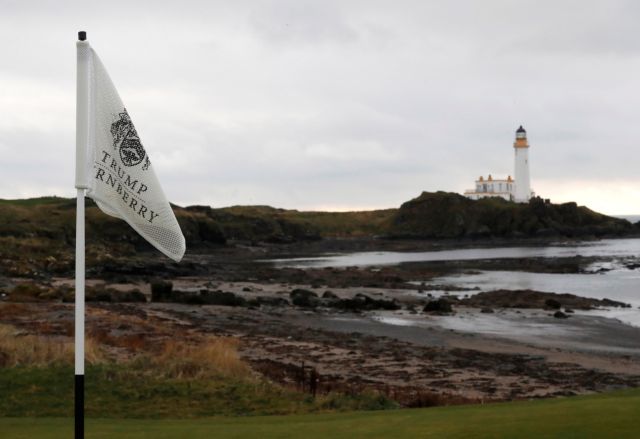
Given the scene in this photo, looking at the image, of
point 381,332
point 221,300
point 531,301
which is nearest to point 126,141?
point 381,332

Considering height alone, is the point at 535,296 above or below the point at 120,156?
below

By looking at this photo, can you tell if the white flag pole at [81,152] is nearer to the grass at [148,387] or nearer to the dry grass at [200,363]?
the grass at [148,387]

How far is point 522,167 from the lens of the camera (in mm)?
177000

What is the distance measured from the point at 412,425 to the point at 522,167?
172m

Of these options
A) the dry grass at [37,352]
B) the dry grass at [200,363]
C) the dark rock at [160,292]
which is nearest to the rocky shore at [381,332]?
the dark rock at [160,292]

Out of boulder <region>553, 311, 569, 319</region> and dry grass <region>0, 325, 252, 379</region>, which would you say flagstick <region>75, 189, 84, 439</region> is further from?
boulder <region>553, 311, 569, 319</region>

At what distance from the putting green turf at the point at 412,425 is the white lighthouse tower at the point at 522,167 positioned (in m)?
168

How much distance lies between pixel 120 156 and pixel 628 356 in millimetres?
26218

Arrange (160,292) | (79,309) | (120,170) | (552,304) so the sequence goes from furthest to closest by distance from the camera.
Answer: (160,292)
(552,304)
(120,170)
(79,309)

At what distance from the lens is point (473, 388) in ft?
71.8

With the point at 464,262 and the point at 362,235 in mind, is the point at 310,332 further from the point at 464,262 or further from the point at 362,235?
the point at 362,235

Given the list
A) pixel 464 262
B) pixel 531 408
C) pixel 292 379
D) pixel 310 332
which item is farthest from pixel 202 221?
pixel 531 408

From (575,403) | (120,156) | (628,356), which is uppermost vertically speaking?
(120,156)

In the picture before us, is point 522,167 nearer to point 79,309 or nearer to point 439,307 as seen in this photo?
point 439,307
